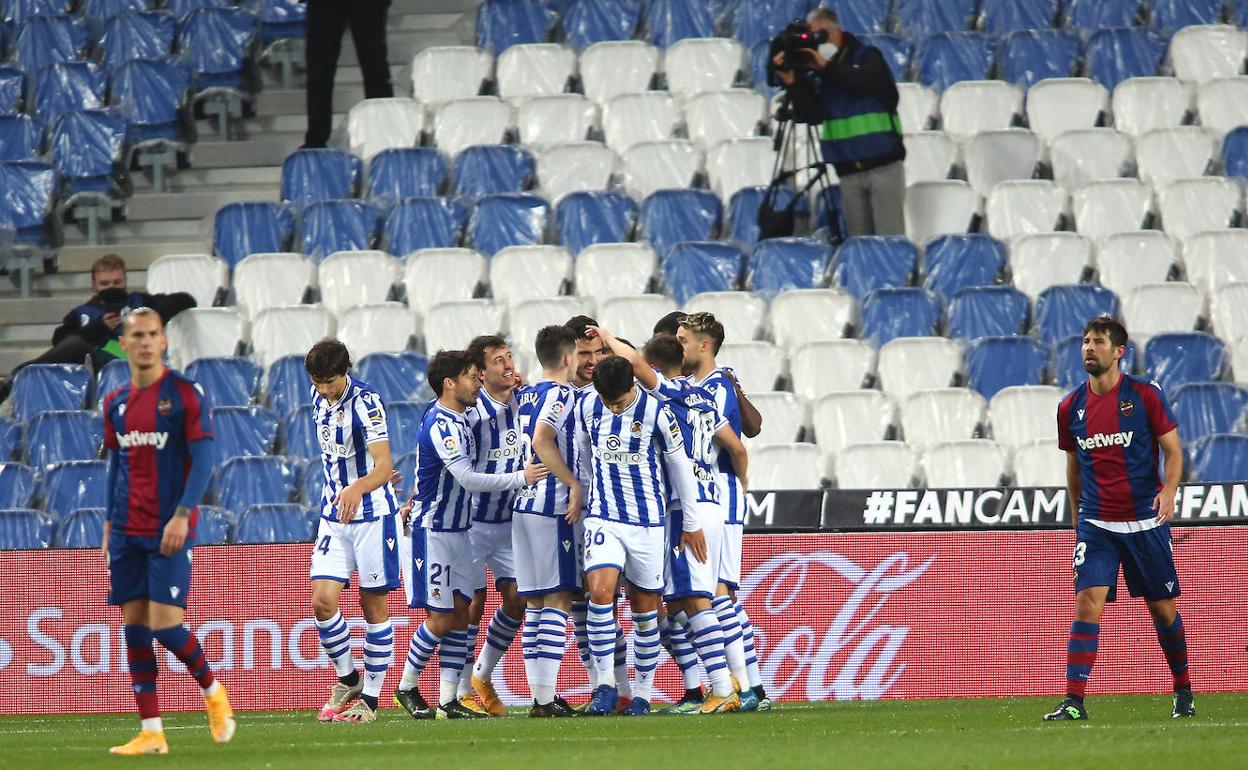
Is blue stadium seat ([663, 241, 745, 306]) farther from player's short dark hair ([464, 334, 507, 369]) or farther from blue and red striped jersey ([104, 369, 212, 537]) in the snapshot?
blue and red striped jersey ([104, 369, 212, 537])

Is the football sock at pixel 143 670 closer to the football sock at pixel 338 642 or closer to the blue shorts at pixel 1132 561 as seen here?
the football sock at pixel 338 642

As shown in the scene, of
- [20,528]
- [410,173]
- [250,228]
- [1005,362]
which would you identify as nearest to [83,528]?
[20,528]

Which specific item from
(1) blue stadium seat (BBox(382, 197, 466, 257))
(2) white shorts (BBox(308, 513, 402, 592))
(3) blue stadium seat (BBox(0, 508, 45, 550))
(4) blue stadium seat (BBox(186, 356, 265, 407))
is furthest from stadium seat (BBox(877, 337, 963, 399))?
(3) blue stadium seat (BBox(0, 508, 45, 550))

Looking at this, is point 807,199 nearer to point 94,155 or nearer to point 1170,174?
point 1170,174

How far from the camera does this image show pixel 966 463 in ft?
45.0

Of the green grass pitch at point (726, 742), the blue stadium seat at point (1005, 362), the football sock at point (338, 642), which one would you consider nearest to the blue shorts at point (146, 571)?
the green grass pitch at point (726, 742)

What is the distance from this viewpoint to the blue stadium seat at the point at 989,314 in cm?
1498

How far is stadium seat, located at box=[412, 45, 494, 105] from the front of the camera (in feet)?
60.0

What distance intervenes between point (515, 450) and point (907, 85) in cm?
758

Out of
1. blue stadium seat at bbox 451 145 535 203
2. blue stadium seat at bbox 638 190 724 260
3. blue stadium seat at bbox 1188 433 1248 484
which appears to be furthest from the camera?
blue stadium seat at bbox 451 145 535 203

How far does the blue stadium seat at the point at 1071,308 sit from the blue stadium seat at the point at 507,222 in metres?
4.59

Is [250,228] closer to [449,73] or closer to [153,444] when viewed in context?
[449,73]

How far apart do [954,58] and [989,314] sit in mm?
3591

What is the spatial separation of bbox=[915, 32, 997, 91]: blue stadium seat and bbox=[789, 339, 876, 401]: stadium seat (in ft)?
12.8
